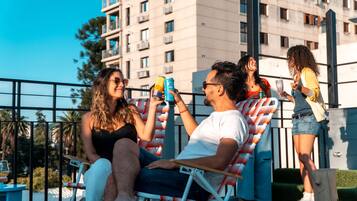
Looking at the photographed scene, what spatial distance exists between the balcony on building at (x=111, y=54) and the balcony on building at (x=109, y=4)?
3.61 metres

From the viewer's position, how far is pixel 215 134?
326cm

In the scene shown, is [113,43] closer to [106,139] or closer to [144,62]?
[144,62]

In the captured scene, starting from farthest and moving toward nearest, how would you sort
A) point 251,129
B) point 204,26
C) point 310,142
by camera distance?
point 204,26 → point 310,142 → point 251,129

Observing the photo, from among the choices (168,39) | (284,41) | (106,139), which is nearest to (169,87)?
(106,139)

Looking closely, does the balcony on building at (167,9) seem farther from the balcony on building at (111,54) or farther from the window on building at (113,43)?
the window on building at (113,43)

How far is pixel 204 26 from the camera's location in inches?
1417

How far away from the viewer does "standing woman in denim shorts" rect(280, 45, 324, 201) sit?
15.6 feet

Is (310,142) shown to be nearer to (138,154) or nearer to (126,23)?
(138,154)

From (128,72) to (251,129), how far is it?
38082mm

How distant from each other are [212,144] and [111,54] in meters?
39.4

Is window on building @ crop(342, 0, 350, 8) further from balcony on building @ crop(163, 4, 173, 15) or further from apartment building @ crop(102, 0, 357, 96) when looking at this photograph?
balcony on building @ crop(163, 4, 173, 15)

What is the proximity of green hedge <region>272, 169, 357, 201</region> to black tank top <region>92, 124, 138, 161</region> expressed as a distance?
2.21 meters

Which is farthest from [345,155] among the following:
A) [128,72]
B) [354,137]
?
[128,72]

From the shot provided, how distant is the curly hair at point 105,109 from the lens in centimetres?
367
